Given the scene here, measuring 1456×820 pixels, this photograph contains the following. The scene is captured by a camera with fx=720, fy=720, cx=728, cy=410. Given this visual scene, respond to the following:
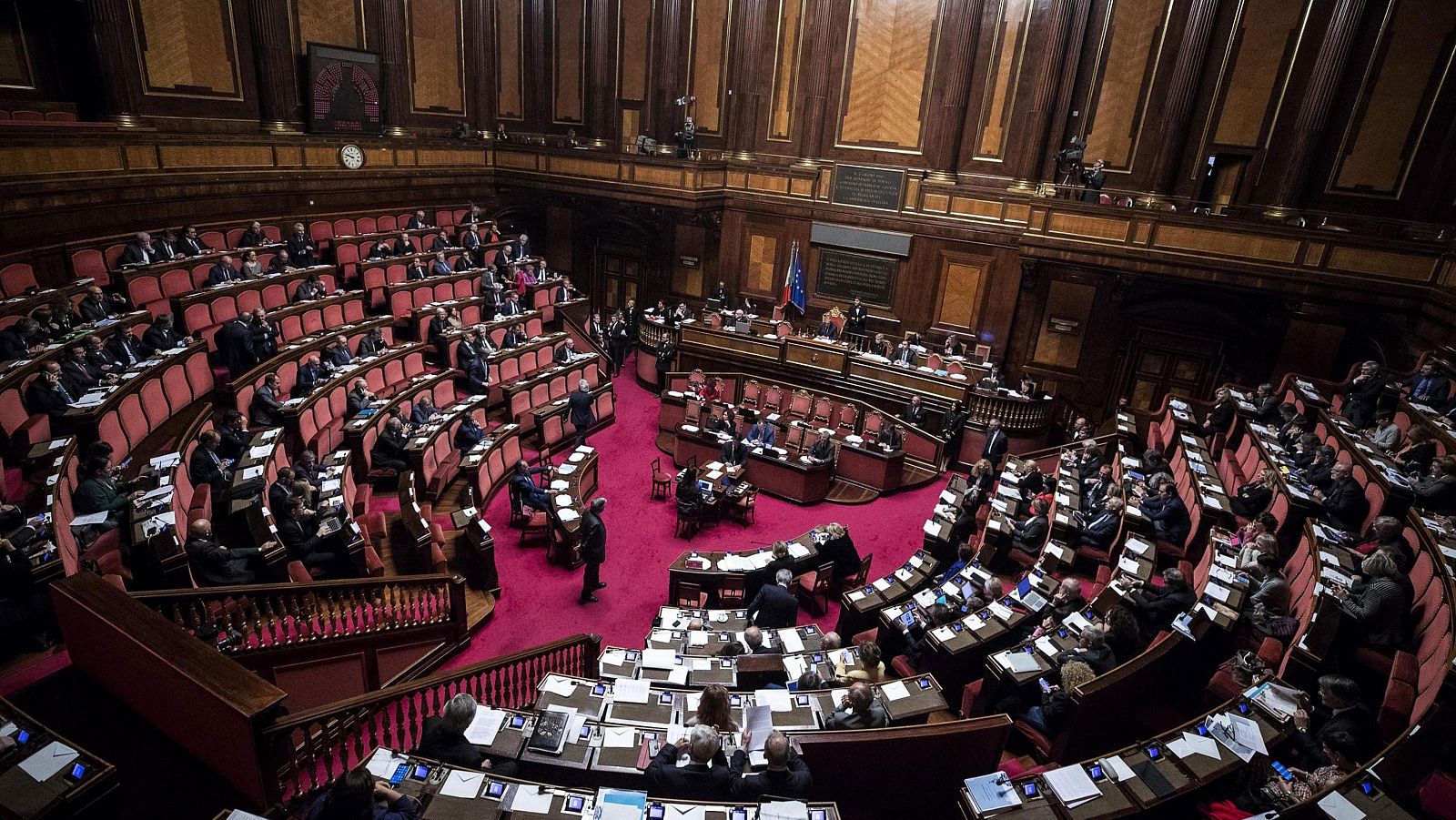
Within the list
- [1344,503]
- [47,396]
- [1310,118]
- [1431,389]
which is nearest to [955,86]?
[1310,118]

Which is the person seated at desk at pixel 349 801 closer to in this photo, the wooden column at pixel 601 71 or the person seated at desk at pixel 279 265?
the person seated at desk at pixel 279 265

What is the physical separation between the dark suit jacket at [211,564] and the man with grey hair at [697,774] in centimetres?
384

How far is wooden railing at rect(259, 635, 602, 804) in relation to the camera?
3.67m

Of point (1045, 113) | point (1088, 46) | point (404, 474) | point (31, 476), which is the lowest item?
point (404, 474)

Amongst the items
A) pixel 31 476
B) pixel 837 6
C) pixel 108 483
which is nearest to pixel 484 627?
pixel 108 483

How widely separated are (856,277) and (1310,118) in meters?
7.85

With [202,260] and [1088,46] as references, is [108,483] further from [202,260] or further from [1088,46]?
Result: [1088,46]

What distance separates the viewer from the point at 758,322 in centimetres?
1466

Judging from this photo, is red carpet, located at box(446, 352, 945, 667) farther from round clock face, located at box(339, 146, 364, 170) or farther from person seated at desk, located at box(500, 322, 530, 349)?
round clock face, located at box(339, 146, 364, 170)

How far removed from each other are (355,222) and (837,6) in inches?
415

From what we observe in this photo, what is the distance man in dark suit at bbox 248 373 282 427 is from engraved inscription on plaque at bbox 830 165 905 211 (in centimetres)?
1097

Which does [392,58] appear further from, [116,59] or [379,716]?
[379,716]

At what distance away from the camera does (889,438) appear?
36.8ft

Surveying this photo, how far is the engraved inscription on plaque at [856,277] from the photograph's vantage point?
15.1 m
